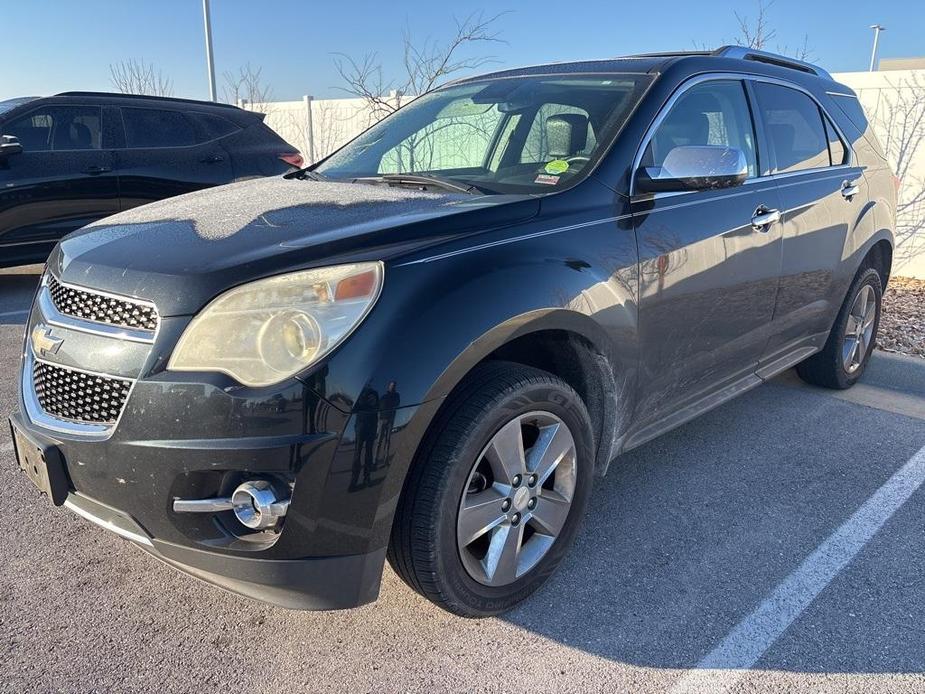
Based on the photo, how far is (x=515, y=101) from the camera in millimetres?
3328

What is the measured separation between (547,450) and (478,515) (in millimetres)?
338

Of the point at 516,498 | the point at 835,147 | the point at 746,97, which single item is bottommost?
the point at 516,498

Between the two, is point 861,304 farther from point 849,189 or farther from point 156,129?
point 156,129

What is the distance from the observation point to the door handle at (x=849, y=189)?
4004 millimetres

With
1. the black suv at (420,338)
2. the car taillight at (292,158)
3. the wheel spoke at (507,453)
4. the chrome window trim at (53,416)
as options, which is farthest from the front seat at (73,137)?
the wheel spoke at (507,453)

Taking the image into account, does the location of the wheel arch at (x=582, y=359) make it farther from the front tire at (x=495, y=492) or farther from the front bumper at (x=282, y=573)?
the front bumper at (x=282, y=573)

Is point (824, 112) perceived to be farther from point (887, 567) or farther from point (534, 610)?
point (534, 610)

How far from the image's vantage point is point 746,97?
348cm

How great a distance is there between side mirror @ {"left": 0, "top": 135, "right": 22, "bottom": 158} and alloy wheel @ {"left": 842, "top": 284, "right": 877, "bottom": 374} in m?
6.69

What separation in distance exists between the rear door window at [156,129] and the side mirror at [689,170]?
6139 millimetres

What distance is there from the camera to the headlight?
189cm

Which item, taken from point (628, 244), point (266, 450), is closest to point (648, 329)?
point (628, 244)

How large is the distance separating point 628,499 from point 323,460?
1.77 m

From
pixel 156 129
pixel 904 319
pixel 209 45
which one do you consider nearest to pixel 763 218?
pixel 904 319
